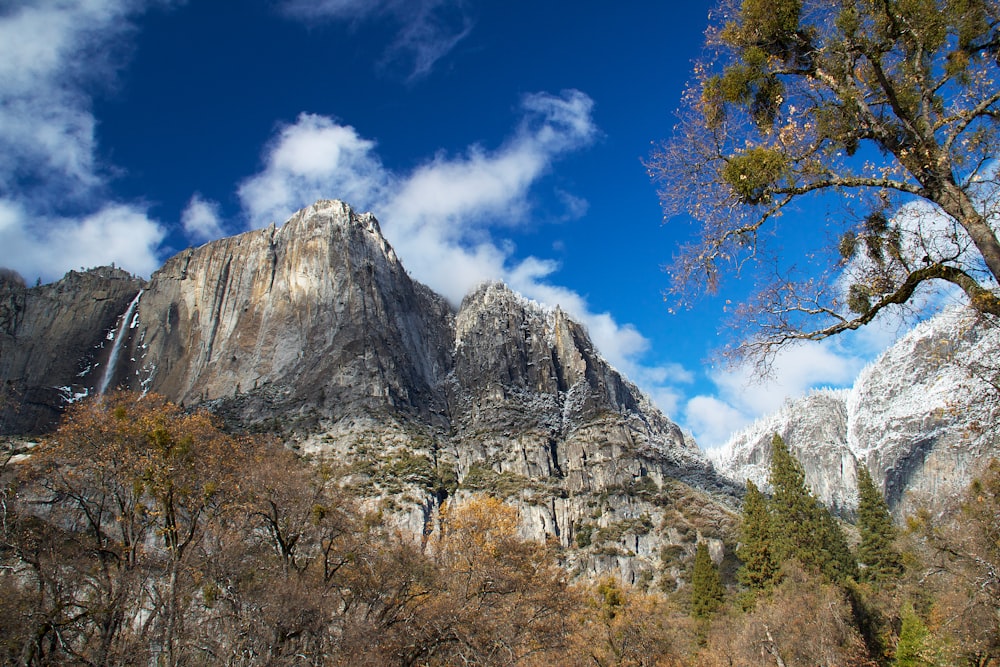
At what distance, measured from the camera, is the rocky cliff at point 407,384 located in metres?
89.9

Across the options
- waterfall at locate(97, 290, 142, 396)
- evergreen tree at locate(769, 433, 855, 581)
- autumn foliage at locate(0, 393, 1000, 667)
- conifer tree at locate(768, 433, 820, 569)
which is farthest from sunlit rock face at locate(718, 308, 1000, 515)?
waterfall at locate(97, 290, 142, 396)

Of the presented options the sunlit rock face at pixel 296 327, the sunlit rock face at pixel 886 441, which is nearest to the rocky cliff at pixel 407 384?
the sunlit rock face at pixel 296 327

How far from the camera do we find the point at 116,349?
13450 cm

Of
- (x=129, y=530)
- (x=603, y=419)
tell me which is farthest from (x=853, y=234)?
(x=603, y=419)

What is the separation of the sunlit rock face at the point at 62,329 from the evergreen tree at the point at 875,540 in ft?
426

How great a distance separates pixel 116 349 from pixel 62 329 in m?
12.3

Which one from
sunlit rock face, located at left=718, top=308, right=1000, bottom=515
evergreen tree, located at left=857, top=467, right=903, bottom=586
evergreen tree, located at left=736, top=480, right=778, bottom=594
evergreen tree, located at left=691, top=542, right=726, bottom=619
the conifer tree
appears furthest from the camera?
sunlit rock face, located at left=718, top=308, right=1000, bottom=515

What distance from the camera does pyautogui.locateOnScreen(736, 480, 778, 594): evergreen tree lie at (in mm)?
50156

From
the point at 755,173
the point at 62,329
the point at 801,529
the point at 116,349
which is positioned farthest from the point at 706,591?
the point at 62,329

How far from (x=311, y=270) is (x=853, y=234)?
127 meters

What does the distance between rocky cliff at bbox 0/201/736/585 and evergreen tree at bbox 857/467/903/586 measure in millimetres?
24055

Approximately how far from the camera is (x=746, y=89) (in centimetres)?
857

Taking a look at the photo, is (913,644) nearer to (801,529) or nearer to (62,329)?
(801,529)

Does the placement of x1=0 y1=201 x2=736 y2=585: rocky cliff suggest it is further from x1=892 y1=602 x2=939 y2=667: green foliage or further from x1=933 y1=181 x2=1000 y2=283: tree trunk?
x1=933 y1=181 x2=1000 y2=283: tree trunk
